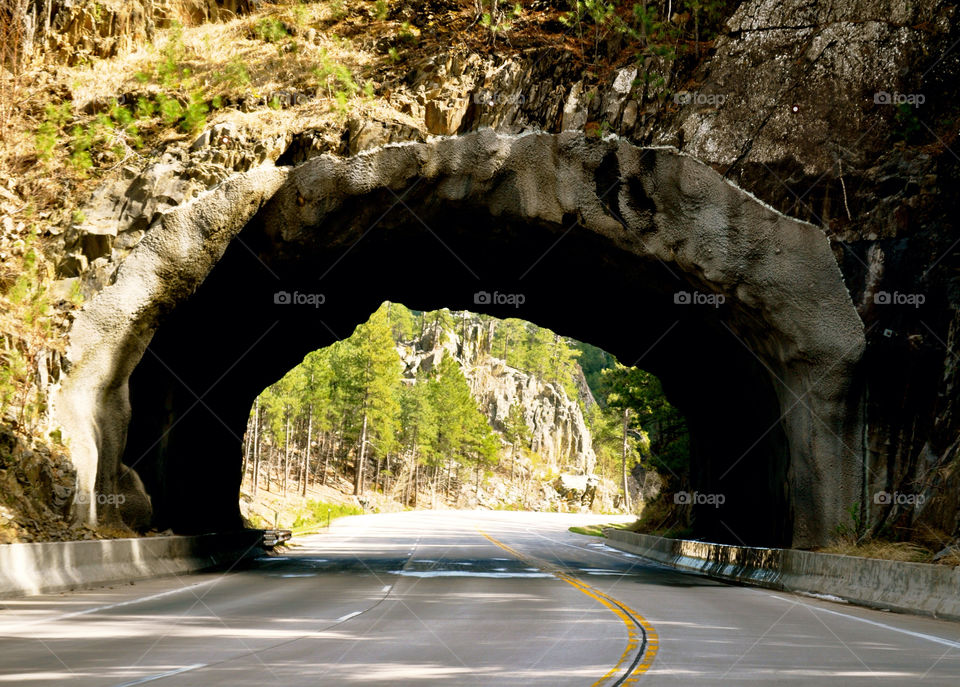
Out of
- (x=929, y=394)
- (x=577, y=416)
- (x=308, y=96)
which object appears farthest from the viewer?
(x=577, y=416)

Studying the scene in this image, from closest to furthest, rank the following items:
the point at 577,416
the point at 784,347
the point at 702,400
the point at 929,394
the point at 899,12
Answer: the point at 929,394, the point at 784,347, the point at 899,12, the point at 702,400, the point at 577,416

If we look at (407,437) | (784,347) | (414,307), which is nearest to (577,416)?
(407,437)

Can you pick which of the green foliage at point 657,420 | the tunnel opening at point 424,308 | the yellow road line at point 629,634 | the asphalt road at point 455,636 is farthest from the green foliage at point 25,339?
the green foliage at point 657,420

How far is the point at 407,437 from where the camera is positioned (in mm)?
96500

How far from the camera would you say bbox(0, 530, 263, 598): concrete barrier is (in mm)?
13734

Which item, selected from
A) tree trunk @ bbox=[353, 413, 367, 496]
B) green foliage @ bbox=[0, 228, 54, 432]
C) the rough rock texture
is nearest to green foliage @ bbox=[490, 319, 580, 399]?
the rough rock texture

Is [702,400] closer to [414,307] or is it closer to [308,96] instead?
[414,307]

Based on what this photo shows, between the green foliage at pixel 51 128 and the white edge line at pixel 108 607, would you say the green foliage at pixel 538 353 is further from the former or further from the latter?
the white edge line at pixel 108 607

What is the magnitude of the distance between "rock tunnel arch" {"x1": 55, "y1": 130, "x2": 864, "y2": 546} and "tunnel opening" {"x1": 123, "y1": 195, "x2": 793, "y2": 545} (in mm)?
81

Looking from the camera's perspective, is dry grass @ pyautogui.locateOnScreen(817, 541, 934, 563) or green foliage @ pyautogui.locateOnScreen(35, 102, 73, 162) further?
green foliage @ pyautogui.locateOnScreen(35, 102, 73, 162)

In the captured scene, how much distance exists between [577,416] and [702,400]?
95702 millimetres

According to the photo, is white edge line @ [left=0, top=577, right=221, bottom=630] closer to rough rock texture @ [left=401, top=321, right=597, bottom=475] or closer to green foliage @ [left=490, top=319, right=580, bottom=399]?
rough rock texture @ [left=401, top=321, right=597, bottom=475]

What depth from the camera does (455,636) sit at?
32.5 ft

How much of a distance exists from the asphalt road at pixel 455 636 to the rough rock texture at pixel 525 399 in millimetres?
99192
